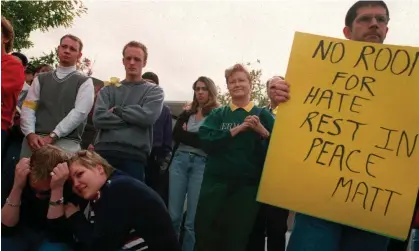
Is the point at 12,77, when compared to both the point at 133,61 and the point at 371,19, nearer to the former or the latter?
the point at 133,61

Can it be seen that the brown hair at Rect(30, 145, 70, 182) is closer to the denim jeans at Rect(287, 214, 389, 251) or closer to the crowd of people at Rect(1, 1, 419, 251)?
the crowd of people at Rect(1, 1, 419, 251)

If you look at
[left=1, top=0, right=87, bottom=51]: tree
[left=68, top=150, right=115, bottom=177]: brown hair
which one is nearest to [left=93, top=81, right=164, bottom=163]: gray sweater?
[left=68, top=150, right=115, bottom=177]: brown hair

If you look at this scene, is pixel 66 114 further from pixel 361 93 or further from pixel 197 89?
pixel 361 93

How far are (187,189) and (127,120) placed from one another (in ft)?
2.57

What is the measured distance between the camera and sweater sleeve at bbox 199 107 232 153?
297 centimetres

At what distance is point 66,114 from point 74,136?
6.4 inches

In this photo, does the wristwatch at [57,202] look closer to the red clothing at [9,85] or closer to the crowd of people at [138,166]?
the crowd of people at [138,166]

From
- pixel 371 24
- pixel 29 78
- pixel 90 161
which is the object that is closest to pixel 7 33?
pixel 90 161

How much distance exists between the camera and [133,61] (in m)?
3.66

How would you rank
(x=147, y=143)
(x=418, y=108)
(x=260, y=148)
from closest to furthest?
(x=418, y=108), (x=260, y=148), (x=147, y=143)

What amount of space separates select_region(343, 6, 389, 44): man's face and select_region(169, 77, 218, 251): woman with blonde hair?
6.43ft

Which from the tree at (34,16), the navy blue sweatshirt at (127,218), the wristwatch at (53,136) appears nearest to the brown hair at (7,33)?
the wristwatch at (53,136)

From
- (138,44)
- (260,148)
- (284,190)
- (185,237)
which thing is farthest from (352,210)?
(138,44)

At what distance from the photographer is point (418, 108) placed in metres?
1.97
